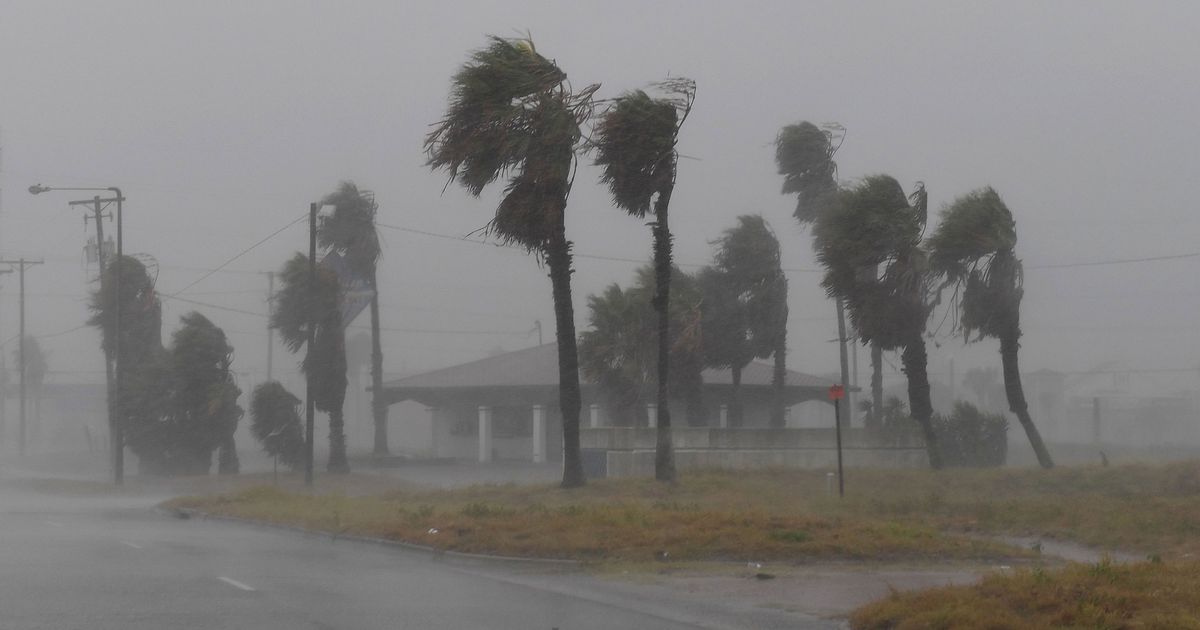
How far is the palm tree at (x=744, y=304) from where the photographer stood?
5447cm

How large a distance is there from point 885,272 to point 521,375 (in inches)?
1040

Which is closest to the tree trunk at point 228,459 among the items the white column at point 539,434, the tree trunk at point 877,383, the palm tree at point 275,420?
the palm tree at point 275,420

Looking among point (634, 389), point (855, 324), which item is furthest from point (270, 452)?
point (855, 324)

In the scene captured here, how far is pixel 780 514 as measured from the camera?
2339 centimetres

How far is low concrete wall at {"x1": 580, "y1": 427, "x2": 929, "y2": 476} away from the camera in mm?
41031

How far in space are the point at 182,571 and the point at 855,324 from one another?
28196 millimetres

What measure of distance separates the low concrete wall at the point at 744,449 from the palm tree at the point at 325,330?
13.9 meters

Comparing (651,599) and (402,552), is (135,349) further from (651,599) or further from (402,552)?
(651,599)

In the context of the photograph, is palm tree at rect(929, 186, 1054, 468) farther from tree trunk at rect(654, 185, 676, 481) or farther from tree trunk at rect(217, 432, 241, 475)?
tree trunk at rect(217, 432, 241, 475)

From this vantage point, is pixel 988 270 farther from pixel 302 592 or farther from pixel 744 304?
pixel 302 592

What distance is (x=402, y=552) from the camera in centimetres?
2153

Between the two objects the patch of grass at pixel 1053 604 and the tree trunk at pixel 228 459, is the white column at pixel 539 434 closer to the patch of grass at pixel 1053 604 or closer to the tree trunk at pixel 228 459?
the tree trunk at pixel 228 459

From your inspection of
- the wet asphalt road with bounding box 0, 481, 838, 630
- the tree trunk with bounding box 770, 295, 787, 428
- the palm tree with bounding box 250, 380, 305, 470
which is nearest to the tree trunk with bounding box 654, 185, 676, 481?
the wet asphalt road with bounding box 0, 481, 838, 630

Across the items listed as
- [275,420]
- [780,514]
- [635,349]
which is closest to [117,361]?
[275,420]
